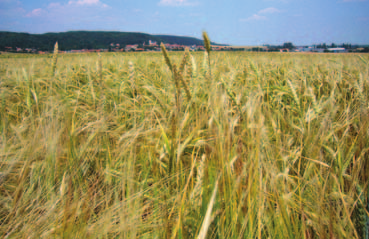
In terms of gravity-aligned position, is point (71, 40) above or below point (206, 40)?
above

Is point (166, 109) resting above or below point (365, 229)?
above

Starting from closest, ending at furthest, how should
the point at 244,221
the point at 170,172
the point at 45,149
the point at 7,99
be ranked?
the point at 244,221 → the point at 170,172 → the point at 45,149 → the point at 7,99

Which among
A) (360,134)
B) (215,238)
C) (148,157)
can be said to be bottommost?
(215,238)

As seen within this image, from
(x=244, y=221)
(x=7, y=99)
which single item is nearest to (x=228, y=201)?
(x=244, y=221)

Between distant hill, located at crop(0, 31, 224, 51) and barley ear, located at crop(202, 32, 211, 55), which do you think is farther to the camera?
distant hill, located at crop(0, 31, 224, 51)

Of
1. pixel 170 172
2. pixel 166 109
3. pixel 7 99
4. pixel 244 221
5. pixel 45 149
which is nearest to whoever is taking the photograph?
pixel 244 221

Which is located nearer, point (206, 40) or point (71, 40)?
point (206, 40)

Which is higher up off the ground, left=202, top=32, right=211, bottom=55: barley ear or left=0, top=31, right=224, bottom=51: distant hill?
left=0, top=31, right=224, bottom=51: distant hill

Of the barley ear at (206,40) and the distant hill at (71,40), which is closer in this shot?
the barley ear at (206,40)

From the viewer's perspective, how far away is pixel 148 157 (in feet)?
2.80

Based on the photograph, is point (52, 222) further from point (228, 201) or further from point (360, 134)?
point (360, 134)

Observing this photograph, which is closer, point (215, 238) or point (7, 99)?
point (215, 238)

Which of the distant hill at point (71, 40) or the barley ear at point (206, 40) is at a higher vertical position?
the distant hill at point (71, 40)

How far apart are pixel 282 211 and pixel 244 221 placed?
0.11 meters
